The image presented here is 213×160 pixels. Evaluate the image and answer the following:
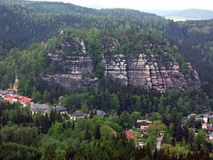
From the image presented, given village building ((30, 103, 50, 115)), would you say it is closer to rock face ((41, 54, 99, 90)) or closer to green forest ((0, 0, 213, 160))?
green forest ((0, 0, 213, 160))

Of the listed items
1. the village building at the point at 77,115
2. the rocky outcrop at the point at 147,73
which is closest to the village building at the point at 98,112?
the village building at the point at 77,115

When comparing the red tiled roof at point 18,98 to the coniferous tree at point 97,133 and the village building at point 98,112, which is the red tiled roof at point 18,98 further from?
the coniferous tree at point 97,133

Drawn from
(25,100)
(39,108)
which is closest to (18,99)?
(25,100)

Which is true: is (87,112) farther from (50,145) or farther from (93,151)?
(93,151)

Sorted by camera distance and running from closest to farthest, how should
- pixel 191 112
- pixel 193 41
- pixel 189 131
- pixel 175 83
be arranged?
pixel 189 131 → pixel 191 112 → pixel 175 83 → pixel 193 41

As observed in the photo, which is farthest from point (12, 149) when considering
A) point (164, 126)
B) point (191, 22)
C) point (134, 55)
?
point (191, 22)

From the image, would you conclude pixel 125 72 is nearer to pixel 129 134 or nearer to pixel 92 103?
pixel 92 103
